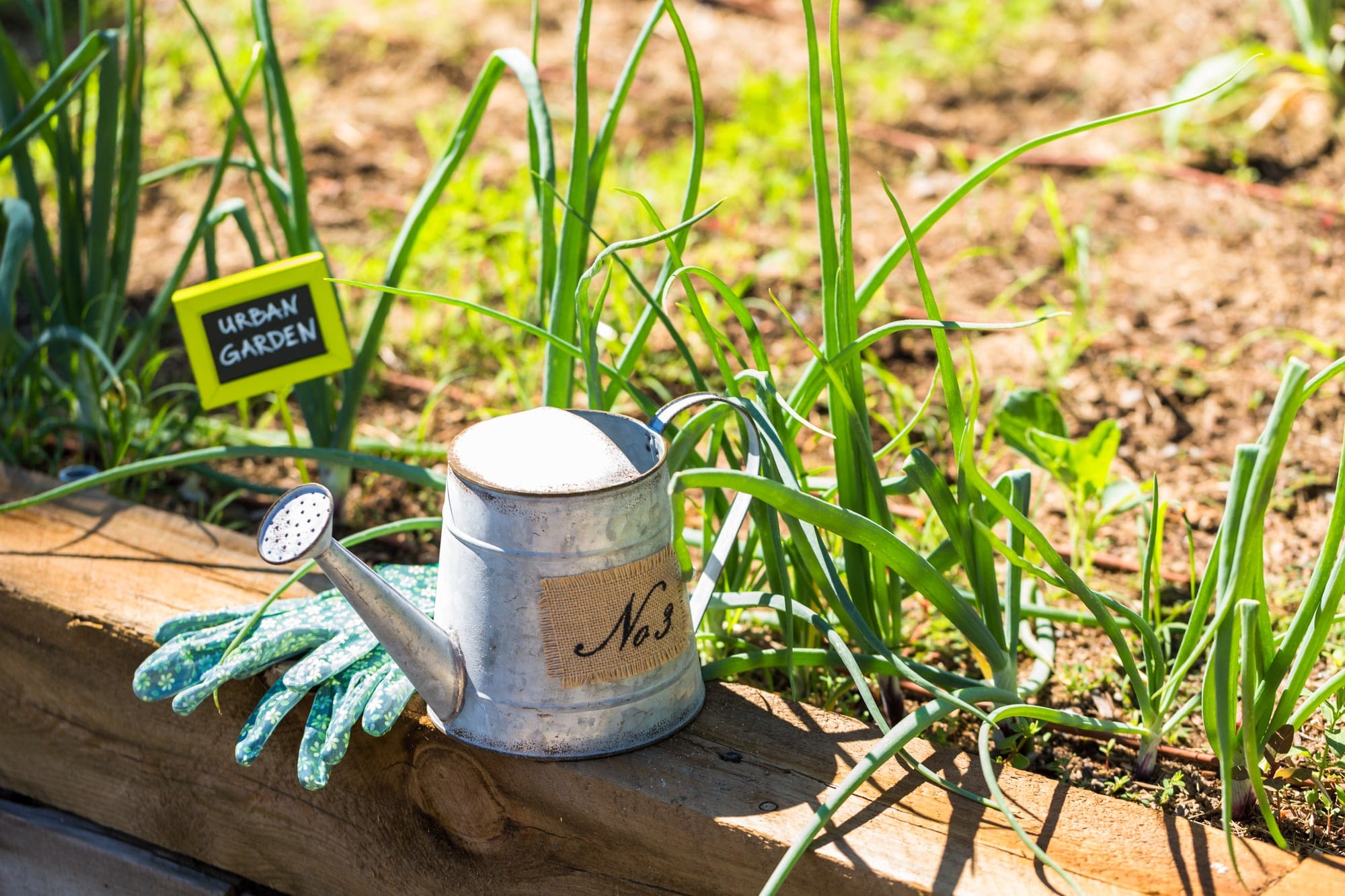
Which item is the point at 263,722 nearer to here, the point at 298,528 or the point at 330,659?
the point at 330,659

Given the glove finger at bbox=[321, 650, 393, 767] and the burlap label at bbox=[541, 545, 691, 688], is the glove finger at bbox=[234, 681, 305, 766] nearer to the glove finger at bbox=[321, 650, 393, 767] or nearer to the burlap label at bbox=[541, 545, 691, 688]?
the glove finger at bbox=[321, 650, 393, 767]

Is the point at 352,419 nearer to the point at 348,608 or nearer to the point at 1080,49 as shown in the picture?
the point at 348,608

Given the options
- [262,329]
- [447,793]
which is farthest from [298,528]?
[262,329]

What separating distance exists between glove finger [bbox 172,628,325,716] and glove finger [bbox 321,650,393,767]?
67 millimetres

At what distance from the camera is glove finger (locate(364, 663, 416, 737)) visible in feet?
3.37

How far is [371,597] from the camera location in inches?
37.1

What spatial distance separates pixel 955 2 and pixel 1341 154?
1369 millimetres

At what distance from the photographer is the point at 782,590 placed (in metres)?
1.11

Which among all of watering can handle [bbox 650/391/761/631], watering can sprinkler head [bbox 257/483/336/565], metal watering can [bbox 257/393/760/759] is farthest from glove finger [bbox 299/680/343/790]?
watering can handle [bbox 650/391/761/631]

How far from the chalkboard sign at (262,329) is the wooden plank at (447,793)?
219mm

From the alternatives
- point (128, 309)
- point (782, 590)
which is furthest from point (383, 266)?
point (782, 590)

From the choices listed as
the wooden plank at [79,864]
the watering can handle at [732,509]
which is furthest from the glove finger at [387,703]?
the wooden plank at [79,864]

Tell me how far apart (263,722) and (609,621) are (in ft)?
1.11

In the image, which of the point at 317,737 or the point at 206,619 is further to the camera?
the point at 206,619
